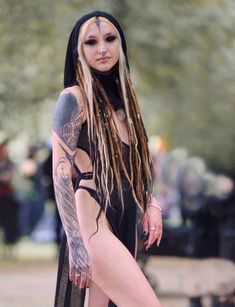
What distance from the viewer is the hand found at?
17.4 ft

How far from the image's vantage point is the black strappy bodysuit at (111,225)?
5594mm

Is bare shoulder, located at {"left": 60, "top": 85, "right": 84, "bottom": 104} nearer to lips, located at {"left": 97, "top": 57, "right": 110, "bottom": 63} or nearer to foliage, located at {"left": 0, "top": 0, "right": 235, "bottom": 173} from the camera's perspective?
lips, located at {"left": 97, "top": 57, "right": 110, "bottom": 63}

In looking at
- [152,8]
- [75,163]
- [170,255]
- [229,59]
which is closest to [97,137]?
[75,163]

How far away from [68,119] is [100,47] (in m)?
0.37

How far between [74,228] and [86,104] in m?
0.59

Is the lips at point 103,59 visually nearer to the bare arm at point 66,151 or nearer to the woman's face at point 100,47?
the woman's face at point 100,47

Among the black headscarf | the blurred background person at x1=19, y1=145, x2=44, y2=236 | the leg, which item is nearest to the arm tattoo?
the black headscarf

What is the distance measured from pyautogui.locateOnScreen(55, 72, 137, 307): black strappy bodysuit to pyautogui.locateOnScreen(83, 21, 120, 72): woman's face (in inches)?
11.5

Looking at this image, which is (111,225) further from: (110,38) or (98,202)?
(110,38)

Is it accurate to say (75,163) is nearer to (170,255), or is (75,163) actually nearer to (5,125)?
(170,255)

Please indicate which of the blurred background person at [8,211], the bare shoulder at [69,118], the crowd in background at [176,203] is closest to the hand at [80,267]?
the bare shoulder at [69,118]

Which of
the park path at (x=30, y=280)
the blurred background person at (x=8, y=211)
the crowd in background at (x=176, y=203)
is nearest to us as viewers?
the crowd in background at (x=176, y=203)

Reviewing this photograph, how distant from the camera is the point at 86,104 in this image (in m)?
5.64

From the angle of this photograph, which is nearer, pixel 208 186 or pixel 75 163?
pixel 75 163
